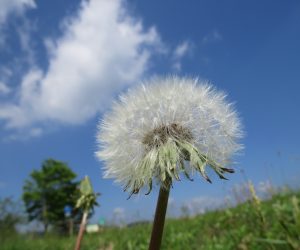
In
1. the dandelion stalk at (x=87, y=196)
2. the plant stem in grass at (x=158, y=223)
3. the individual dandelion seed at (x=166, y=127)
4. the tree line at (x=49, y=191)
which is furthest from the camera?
the tree line at (x=49, y=191)

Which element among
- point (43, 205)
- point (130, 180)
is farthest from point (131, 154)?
point (43, 205)

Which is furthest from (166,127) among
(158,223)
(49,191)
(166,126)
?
(49,191)

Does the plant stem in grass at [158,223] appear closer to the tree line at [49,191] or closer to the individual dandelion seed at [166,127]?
the individual dandelion seed at [166,127]

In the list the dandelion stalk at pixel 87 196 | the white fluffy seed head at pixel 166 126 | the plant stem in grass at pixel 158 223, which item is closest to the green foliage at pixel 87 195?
the dandelion stalk at pixel 87 196

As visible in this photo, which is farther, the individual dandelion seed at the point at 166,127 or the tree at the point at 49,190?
the tree at the point at 49,190

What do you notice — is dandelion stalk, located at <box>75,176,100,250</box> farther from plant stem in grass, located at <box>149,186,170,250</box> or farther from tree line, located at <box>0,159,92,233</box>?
tree line, located at <box>0,159,92,233</box>

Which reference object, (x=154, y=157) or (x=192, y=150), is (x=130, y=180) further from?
(x=192, y=150)

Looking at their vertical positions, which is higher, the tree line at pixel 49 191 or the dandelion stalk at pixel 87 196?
the tree line at pixel 49 191

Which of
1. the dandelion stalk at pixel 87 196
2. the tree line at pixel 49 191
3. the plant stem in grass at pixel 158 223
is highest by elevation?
the tree line at pixel 49 191
